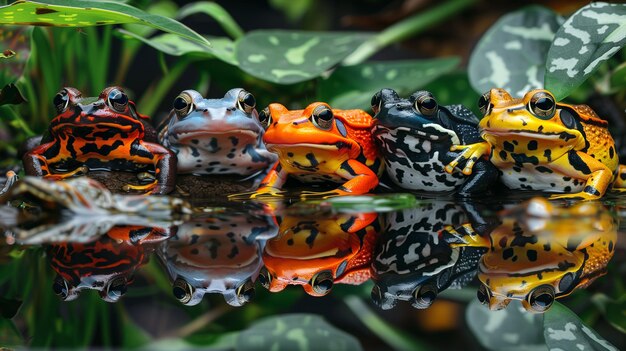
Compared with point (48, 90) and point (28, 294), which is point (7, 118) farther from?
point (28, 294)

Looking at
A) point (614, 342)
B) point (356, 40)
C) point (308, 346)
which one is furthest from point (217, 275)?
point (356, 40)

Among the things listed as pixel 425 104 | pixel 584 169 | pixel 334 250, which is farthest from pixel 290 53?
pixel 334 250

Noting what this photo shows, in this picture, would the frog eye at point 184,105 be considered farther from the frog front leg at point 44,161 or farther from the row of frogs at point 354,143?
the frog front leg at point 44,161

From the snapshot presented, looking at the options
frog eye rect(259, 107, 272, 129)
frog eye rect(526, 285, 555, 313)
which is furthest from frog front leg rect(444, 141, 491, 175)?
frog eye rect(526, 285, 555, 313)

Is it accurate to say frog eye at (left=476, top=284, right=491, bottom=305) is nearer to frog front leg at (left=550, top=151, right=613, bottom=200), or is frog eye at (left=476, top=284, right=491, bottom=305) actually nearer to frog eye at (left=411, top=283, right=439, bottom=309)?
frog eye at (left=411, top=283, right=439, bottom=309)

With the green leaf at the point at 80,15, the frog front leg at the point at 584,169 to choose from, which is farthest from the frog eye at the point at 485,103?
the green leaf at the point at 80,15
